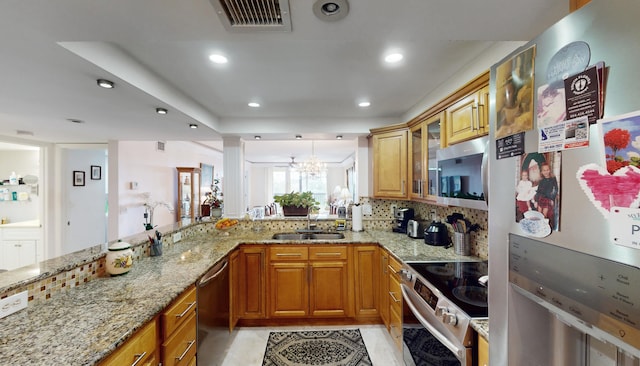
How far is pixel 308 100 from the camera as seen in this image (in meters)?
2.63

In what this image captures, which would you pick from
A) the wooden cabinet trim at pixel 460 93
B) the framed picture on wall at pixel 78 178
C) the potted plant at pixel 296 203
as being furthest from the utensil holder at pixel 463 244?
the framed picture on wall at pixel 78 178

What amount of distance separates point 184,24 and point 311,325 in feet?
9.00

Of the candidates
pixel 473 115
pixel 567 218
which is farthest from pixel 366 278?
pixel 567 218

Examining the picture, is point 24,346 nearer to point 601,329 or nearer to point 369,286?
point 601,329

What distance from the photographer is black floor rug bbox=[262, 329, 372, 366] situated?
6.97 ft

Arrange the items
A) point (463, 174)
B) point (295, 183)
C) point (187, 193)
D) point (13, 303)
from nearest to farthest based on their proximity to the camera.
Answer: point (13, 303) → point (463, 174) → point (187, 193) → point (295, 183)

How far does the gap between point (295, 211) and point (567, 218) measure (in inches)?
117

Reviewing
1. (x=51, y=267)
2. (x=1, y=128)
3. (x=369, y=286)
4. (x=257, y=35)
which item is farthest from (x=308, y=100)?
(x=1, y=128)

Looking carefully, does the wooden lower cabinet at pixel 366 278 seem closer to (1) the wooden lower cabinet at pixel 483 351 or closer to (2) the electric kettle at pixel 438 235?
(2) the electric kettle at pixel 438 235

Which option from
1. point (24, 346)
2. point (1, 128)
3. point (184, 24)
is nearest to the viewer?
point (24, 346)

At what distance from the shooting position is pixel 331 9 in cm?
102

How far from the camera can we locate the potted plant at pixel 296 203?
11.0ft

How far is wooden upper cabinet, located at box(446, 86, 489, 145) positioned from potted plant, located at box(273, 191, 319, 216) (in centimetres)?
190

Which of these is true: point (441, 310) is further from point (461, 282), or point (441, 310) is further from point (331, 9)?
point (331, 9)
